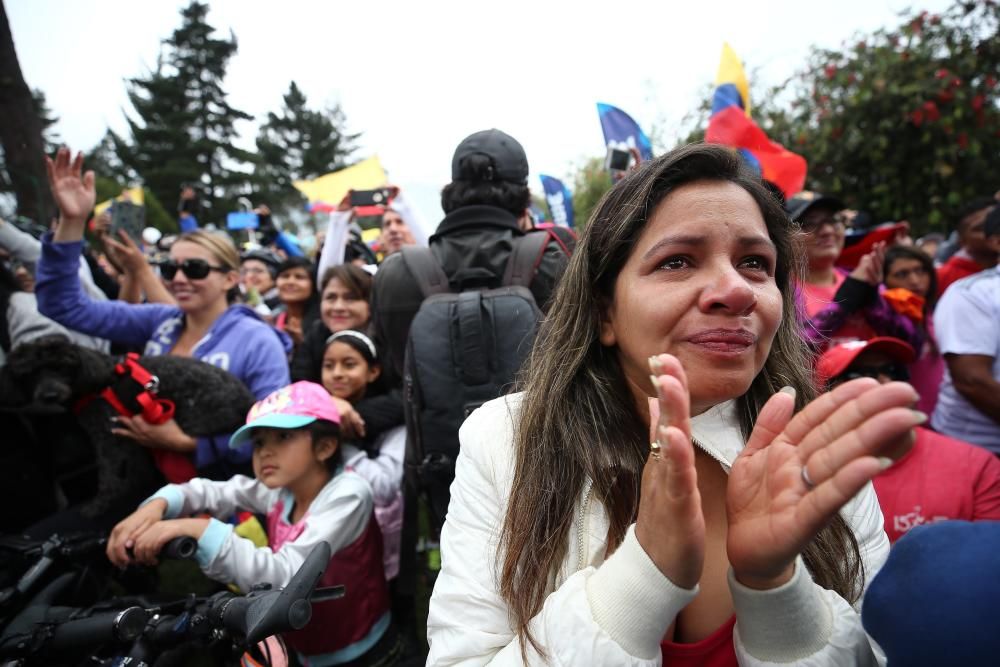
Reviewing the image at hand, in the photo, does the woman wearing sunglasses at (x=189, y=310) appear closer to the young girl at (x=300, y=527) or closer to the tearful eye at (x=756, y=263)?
the young girl at (x=300, y=527)

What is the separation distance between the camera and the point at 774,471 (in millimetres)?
876

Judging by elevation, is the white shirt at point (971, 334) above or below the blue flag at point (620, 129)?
below

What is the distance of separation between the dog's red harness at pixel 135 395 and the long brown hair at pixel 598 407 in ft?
→ 6.89

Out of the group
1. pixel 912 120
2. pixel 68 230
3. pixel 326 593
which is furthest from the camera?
pixel 912 120

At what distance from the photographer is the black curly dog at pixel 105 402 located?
269 cm

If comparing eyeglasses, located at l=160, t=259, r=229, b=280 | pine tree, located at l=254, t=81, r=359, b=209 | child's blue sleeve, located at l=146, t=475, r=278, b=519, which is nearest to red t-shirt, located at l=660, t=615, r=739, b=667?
child's blue sleeve, located at l=146, t=475, r=278, b=519

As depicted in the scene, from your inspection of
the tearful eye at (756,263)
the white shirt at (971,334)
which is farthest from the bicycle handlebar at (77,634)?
the white shirt at (971,334)

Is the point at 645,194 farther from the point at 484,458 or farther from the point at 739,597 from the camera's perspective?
the point at 739,597

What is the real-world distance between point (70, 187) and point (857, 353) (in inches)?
161

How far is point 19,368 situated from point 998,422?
474cm

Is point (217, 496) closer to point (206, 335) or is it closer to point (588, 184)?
point (206, 335)

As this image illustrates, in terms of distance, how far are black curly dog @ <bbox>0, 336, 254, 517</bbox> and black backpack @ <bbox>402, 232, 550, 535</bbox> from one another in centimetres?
110

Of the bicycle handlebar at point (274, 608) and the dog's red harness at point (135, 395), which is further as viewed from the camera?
the dog's red harness at point (135, 395)

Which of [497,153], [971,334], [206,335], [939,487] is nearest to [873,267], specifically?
[971,334]
